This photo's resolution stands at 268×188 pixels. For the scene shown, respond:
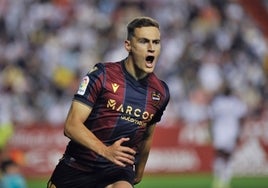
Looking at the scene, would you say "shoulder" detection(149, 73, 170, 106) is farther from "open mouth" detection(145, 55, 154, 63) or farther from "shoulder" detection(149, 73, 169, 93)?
"open mouth" detection(145, 55, 154, 63)

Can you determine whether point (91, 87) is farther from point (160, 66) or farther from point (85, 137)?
point (160, 66)

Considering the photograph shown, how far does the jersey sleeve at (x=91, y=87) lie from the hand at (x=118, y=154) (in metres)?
0.48

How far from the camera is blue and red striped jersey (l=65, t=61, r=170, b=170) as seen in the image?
24.7 feet

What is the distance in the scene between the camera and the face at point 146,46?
7.51 metres

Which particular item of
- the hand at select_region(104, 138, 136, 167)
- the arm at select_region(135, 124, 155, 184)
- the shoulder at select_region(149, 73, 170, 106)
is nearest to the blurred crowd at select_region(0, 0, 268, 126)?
the arm at select_region(135, 124, 155, 184)

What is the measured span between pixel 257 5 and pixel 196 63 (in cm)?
320

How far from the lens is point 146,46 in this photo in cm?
752

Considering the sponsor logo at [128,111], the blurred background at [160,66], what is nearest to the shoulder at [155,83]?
the sponsor logo at [128,111]

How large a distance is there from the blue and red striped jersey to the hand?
0.44 metres

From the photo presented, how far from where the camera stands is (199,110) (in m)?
19.8

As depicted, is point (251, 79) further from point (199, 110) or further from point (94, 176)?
point (94, 176)

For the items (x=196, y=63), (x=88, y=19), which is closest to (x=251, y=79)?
(x=196, y=63)

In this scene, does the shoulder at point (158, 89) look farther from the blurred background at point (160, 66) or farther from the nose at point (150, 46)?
the blurred background at point (160, 66)

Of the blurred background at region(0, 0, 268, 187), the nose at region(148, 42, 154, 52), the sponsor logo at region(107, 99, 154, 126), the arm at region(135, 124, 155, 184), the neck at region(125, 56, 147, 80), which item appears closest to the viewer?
the nose at region(148, 42, 154, 52)
